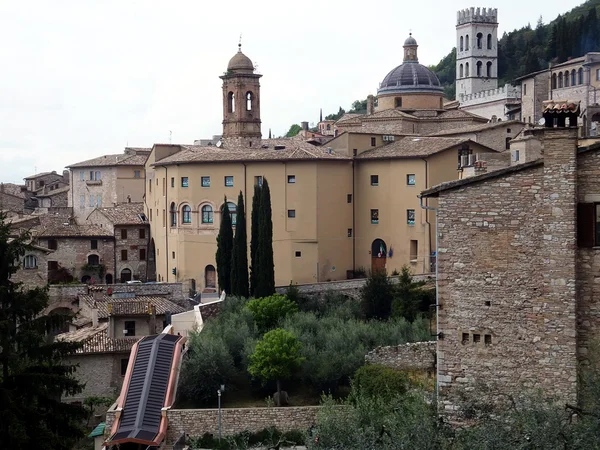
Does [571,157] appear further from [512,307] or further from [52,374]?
[52,374]

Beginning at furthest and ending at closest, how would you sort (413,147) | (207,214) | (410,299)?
(207,214), (413,147), (410,299)

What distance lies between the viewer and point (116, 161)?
6900 centimetres

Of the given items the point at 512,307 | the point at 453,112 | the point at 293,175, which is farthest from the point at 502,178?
the point at 453,112

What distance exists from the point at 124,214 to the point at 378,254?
17.3 metres

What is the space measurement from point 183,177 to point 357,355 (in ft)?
70.6

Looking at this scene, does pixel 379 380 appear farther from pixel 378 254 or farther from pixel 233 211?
pixel 233 211

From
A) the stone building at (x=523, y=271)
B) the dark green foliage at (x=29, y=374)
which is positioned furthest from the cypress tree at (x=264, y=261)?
the stone building at (x=523, y=271)

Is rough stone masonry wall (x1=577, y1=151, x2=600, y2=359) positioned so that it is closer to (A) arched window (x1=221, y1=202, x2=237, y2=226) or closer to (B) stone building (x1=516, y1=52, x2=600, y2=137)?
(A) arched window (x1=221, y1=202, x2=237, y2=226)

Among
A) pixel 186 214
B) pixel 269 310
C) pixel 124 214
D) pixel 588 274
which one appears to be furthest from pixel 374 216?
pixel 588 274

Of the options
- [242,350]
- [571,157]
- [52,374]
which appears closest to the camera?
[571,157]

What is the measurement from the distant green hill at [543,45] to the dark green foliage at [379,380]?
199ft

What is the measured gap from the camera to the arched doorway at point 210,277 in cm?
4862

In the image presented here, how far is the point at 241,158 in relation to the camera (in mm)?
47594

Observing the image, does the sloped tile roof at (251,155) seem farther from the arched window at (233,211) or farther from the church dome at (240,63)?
the church dome at (240,63)
